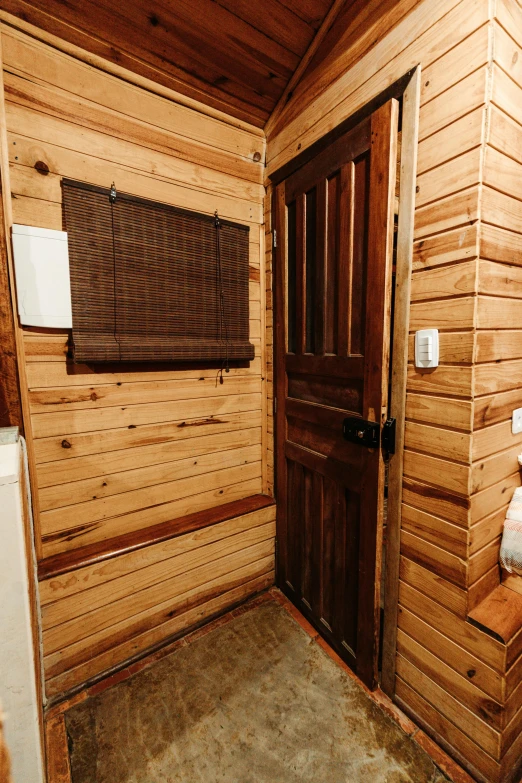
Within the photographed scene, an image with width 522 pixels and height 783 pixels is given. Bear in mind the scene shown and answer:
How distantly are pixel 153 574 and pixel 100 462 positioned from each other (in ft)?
2.12

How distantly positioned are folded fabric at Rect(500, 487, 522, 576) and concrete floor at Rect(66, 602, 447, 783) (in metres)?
0.81

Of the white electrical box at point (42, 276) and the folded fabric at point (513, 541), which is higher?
the white electrical box at point (42, 276)

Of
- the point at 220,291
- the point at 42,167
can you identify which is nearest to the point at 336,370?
the point at 220,291

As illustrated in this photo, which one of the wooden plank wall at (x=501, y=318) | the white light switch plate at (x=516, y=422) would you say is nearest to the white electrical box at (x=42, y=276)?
the wooden plank wall at (x=501, y=318)

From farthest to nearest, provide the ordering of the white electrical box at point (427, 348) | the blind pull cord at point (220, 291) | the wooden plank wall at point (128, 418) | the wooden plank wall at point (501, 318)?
the blind pull cord at point (220, 291) → the wooden plank wall at point (128, 418) → the white electrical box at point (427, 348) → the wooden plank wall at point (501, 318)

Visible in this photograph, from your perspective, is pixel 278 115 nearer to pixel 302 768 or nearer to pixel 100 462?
pixel 100 462

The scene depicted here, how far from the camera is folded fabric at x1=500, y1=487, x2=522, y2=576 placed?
1.26 meters

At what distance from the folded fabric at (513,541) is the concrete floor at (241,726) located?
807 mm

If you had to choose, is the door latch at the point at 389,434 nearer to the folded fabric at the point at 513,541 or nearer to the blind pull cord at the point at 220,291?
the folded fabric at the point at 513,541

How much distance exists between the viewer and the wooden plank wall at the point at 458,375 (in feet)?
3.67

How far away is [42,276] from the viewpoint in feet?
4.79

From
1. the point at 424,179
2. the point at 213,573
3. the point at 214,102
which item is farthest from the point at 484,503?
the point at 214,102

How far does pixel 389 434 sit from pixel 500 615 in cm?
72

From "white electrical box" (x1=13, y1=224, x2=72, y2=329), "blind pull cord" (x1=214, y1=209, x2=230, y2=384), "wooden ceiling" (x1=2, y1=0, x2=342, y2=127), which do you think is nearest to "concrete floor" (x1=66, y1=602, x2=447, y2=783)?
"blind pull cord" (x1=214, y1=209, x2=230, y2=384)
